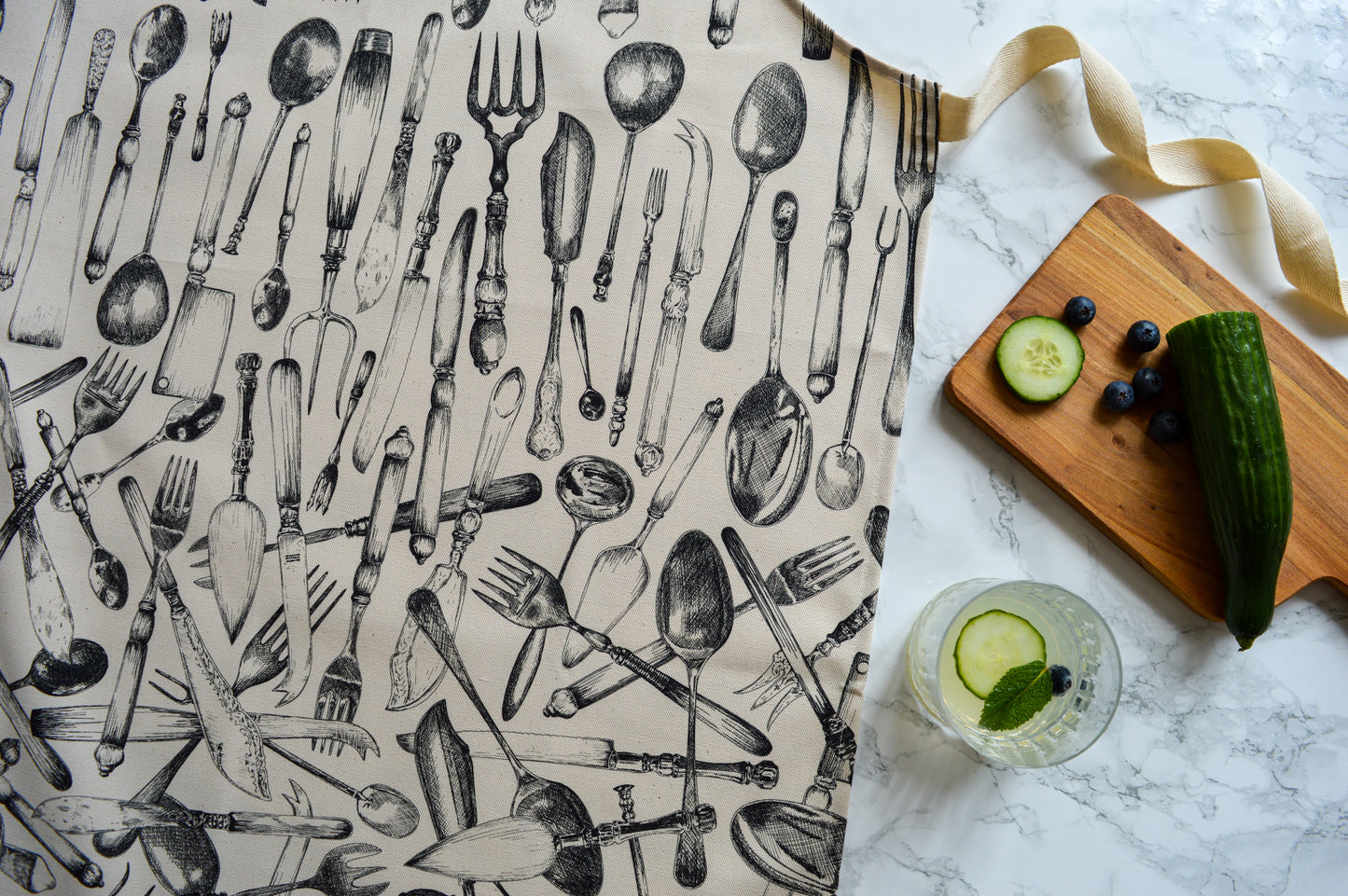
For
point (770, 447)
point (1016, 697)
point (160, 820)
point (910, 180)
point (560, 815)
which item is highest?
point (910, 180)

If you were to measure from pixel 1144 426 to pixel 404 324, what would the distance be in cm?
65

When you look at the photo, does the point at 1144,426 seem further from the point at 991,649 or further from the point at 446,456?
the point at 446,456

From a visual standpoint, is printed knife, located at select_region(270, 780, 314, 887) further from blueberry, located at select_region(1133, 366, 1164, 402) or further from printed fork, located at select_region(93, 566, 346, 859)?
blueberry, located at select_region(1133, 366, 1164, 402)

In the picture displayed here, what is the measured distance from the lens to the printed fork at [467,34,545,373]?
704mm

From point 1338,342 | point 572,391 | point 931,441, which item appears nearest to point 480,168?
point 572,391

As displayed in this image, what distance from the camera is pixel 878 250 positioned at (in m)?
0.71

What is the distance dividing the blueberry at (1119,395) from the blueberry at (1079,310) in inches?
2.4

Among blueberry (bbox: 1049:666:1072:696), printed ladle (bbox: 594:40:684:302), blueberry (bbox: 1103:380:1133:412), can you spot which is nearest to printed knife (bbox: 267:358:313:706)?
printed ladle (bbox: 594:40:684:302)

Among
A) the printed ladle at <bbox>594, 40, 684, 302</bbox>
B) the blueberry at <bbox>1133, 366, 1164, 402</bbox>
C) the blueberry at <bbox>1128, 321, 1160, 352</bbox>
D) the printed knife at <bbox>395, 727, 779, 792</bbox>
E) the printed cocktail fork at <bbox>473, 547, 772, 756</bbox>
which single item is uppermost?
the printed ladle at <bbox>594, 40, 684, 302</bbox>

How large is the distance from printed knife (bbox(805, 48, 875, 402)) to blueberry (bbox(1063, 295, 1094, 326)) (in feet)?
0.66

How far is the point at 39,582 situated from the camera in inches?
26.8

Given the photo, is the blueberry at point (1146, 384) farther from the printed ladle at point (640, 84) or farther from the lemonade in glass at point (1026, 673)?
the printed ladle at point (640, 84)

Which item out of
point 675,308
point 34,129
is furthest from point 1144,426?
point 34,129

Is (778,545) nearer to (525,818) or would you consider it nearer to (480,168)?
(525,818)
